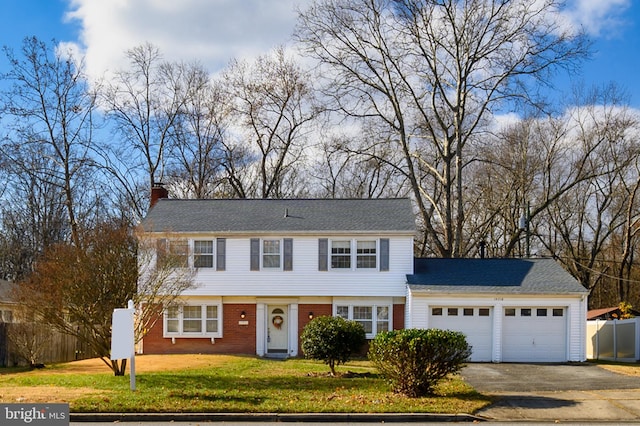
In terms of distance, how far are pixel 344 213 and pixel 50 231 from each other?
27257mm

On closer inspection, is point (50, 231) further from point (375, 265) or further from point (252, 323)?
point (375, 265)

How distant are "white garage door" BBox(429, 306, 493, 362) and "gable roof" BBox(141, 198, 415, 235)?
361 centimetres

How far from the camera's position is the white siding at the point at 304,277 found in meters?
28.7

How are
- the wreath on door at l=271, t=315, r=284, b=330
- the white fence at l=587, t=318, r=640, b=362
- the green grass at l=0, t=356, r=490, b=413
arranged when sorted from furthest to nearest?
the wreath on door at l=271, t=315, r=284, b=330 → the white fence at l=587, t=318, r=640, b=362 → the green grass at l=0, t=356, r=490, b=413

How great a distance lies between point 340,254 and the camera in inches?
1145

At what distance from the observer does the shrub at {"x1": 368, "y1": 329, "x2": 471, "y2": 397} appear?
15656 mm

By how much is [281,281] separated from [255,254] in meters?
1.56

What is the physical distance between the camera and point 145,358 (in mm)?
27219

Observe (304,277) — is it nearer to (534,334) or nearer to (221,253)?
(221,253)

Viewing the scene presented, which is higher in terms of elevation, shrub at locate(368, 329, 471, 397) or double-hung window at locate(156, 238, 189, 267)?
double-hung window at locate(156, 238, 189, 267)

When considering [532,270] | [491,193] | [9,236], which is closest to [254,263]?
[532,270]

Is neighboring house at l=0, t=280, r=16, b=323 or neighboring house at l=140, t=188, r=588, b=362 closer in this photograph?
neighboring house at l=140, t=188, r=588, b=362

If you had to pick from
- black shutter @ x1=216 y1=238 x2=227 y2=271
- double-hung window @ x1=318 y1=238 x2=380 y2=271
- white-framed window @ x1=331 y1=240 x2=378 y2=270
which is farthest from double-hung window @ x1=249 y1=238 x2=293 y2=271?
white-framed window @ x1=331 y1=240 x2=378 y2=270

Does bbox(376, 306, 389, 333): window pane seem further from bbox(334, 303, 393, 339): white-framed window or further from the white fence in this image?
the white fence
